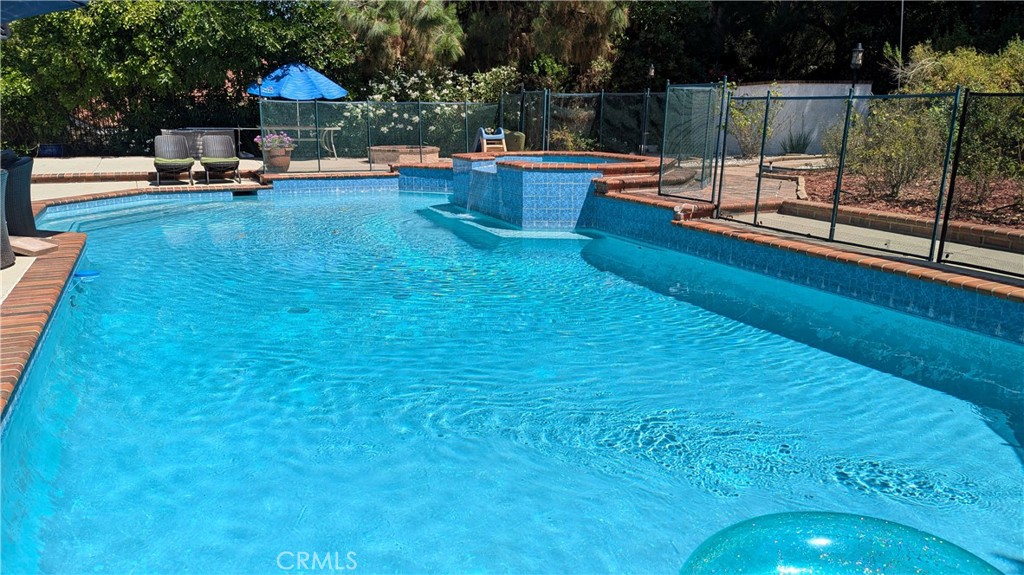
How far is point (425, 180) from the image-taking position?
15.9 metres

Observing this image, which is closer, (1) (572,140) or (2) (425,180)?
(2) (425,180)

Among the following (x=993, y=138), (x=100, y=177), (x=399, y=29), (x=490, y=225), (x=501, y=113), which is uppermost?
(x=399, y=29)

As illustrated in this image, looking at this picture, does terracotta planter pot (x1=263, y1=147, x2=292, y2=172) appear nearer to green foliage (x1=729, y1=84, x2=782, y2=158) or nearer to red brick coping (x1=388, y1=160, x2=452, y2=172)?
red brick coping (x1=388, y1=160, x2=452, y2=172)

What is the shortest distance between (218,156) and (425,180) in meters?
4.45

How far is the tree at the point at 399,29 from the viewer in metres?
Answer: 18.8

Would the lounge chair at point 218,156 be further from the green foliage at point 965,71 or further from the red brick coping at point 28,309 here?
the green foliage at point 965,71

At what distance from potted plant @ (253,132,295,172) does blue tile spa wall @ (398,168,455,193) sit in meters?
2.49

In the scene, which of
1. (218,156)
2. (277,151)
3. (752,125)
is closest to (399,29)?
(277,151)

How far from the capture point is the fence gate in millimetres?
10211

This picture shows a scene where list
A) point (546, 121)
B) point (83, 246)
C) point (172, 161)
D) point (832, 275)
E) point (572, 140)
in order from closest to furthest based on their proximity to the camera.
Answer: point (832, 275), point (83, 246), point (172, 161), point (546, 121), point (572, 140)

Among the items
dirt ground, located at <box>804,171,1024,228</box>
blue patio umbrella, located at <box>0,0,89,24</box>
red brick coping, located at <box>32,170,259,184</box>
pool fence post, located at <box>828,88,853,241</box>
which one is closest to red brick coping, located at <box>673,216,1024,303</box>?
pool fence post, located at <box>828,88,853,241</box>

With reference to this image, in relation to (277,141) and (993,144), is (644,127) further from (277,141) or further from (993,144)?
(277,141)

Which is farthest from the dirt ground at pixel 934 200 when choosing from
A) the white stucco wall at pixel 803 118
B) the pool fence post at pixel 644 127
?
the white stucco wall at pixel 803 118

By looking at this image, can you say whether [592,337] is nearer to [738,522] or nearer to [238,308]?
[738,522]
